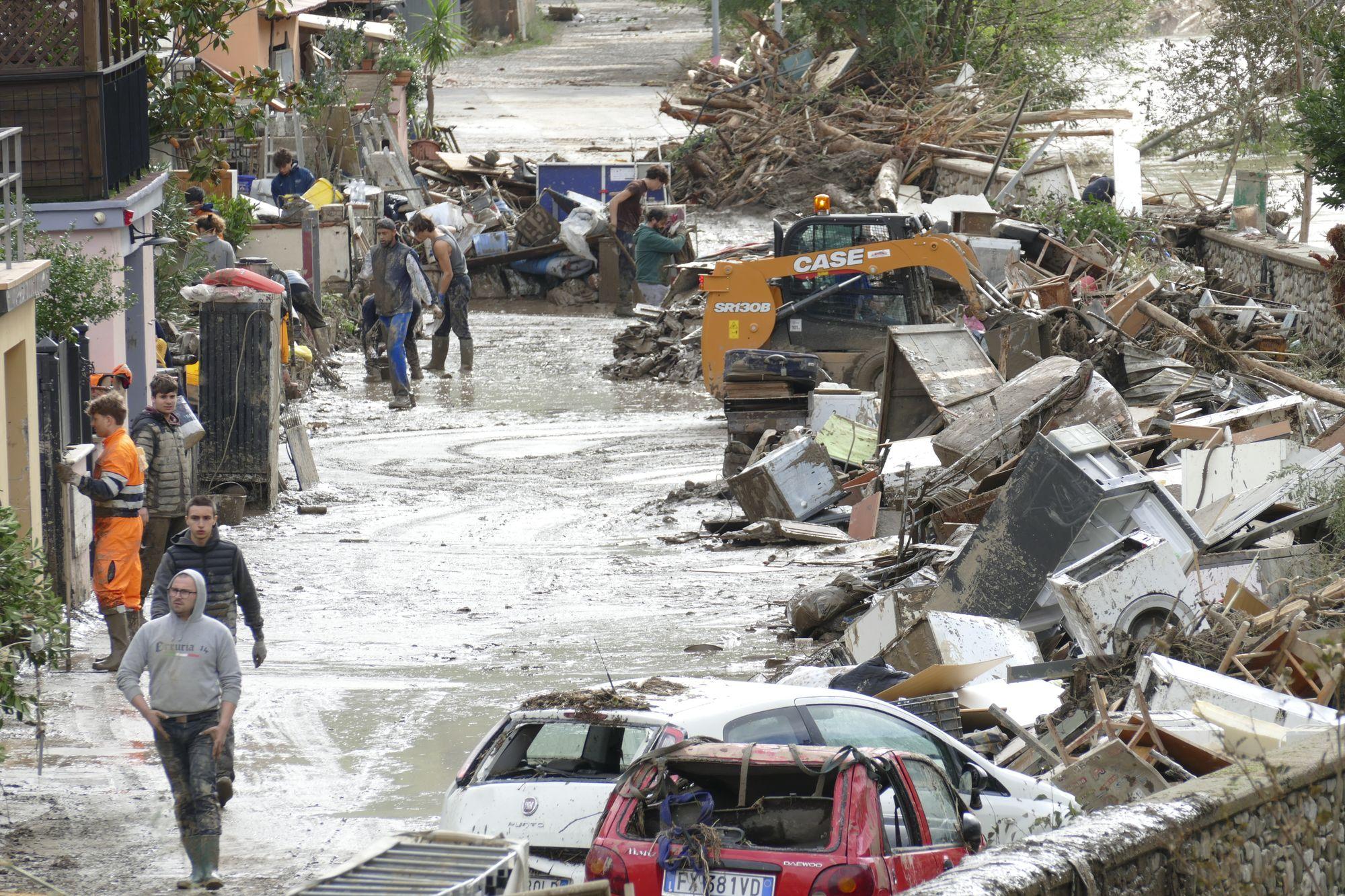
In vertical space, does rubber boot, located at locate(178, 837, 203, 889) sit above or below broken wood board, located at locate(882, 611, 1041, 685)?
below

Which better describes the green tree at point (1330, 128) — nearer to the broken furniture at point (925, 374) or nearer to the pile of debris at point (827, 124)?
the broken furniture at point (925, 374)

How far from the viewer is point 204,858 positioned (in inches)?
273

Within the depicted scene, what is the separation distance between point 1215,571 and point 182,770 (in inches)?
235

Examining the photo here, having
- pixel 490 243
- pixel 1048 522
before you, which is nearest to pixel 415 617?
pixel 1048 522

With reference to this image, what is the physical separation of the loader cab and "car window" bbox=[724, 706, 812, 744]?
11.2 m

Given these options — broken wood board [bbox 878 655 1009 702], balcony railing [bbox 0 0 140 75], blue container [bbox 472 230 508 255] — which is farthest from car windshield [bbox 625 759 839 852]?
blue container [bbox 472 230 508 255]

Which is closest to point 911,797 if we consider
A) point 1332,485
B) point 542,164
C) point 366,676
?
point 366,676

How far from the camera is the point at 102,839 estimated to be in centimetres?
748

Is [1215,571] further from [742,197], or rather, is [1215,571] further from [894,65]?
[894,65]

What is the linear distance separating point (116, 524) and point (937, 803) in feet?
19.5

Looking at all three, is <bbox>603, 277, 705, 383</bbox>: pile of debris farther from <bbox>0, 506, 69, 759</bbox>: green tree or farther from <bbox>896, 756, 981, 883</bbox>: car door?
<bbox>896, 756, 981, 883</bbox>: car door

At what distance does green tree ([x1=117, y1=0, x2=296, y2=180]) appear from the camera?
1631cm

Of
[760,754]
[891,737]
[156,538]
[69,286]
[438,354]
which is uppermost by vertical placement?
[69,286]

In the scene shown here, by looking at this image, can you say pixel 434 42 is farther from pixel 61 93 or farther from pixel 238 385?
pixel 238 385
